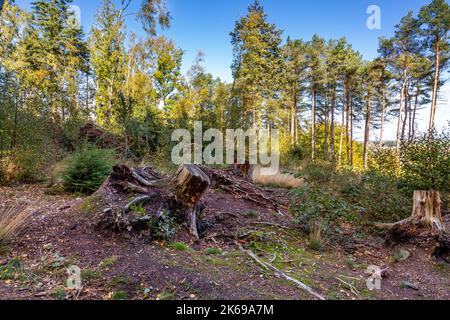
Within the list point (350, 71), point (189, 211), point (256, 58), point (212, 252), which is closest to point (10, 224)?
point (189, 211)

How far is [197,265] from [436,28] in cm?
2038

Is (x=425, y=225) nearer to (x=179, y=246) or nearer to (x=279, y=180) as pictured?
(x=179, y=246)

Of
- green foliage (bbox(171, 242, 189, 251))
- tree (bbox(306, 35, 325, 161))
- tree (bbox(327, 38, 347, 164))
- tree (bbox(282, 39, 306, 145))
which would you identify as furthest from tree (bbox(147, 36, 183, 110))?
green foliage (bbox(171, 242, 189, 251))

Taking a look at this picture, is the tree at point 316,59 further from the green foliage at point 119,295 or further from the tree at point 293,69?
the green foliage at point 119,295

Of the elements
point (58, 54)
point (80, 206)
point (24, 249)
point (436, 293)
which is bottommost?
point (436, 293)

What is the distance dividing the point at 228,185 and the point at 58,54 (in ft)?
56.8

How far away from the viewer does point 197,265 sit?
2379 mm

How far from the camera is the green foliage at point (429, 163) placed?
5184 mm

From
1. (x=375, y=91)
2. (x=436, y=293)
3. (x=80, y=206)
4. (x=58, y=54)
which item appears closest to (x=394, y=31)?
(x=375, y=91)

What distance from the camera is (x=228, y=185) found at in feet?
18.5

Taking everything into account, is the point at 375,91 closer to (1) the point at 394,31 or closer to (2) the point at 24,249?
(1) the point at 394,31

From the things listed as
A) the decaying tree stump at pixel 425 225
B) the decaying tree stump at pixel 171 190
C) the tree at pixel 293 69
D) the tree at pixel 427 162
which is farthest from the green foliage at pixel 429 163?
the tree at pixel 293 69

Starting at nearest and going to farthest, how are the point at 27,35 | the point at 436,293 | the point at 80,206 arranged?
the point at 436,293, the point at 80,206, the point at 27,35
